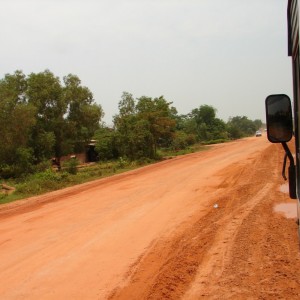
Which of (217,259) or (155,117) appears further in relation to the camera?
(155,117)

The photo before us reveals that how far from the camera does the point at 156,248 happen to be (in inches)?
249

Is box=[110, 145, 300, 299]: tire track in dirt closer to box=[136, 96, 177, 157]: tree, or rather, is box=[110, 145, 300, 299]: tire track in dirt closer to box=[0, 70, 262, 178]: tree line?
box=[0, 70, 262, 178]: tree line

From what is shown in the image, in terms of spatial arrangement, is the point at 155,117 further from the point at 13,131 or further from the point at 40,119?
the point at 13,131

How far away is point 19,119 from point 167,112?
1508cm

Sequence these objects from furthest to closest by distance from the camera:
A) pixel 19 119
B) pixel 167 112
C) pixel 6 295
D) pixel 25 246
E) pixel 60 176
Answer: pixel 167 112 → pixel 19 119 → pixel 60 176 → pixel 25 246 → pixel 6 295

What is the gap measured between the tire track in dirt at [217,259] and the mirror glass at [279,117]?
203 centimetres

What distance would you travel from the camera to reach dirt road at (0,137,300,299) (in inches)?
183

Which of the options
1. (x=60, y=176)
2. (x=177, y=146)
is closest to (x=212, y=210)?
(x=60, y=176)

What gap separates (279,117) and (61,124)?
104 ft

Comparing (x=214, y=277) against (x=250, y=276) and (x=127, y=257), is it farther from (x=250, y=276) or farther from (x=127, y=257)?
(x=127, y=257)

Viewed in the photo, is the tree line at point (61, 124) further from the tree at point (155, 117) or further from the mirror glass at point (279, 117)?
the mirror glass at point (279, 117)

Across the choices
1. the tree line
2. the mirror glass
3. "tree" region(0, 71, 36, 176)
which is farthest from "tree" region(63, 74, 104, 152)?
the mirror glass

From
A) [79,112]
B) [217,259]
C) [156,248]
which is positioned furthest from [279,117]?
[79,112]

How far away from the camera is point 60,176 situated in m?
18.7
